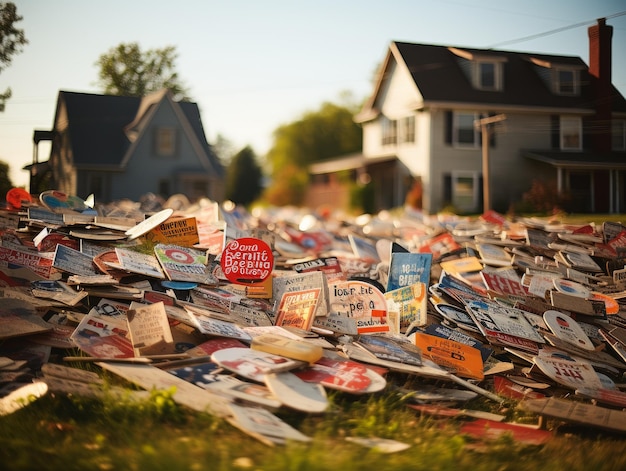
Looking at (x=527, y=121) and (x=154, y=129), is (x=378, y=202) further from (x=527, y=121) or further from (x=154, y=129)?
(x=154, y=129)

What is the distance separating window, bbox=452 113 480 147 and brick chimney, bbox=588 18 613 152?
30.4 feet

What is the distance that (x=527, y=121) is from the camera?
2280 centimetres

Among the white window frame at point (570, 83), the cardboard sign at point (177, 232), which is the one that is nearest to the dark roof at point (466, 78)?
the white window frame at point (570, 83)

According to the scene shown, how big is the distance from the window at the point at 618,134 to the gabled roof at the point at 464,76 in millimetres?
8686

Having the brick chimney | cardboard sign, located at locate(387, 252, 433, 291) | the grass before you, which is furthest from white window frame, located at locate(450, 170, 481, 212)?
the grass

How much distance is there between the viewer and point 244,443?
336 centimetres

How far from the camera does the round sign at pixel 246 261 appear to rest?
6164 mm

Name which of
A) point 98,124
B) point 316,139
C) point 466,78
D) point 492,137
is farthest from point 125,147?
point 316,139

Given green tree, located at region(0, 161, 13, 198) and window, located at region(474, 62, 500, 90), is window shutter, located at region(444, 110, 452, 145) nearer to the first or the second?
window, located at region(474, 62, 500, 90)

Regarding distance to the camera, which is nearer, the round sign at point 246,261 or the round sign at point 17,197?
the round sign at point 246,261

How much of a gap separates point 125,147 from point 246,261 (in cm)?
888

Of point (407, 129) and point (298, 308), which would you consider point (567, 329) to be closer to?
point (298, 308)

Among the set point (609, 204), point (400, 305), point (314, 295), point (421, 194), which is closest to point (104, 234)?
point (314, 295)

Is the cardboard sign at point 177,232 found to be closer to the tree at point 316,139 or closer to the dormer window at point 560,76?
the dormer window at point 560,76
